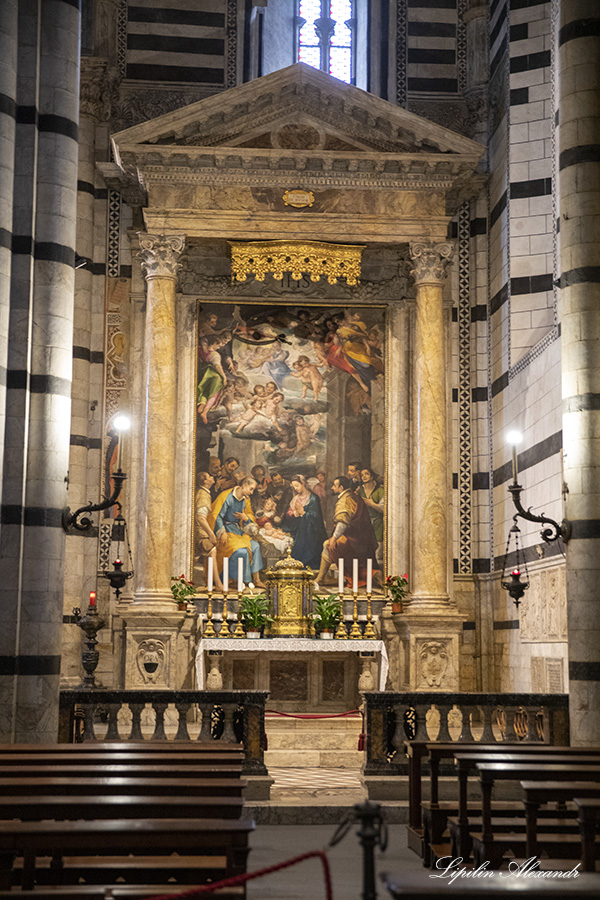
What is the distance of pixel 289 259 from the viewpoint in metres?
17.9

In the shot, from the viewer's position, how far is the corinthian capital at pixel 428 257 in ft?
59.2

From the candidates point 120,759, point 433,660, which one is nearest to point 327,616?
point 433,660

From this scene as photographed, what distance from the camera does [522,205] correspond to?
1784 cm

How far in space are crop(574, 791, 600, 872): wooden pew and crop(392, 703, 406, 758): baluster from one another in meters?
5.47

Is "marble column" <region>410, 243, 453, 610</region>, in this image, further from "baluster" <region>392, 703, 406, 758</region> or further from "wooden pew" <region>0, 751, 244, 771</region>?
"wooden pew" <region>0, 751, 244, 771</region>

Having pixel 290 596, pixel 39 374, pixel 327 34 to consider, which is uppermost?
pixel 327 34

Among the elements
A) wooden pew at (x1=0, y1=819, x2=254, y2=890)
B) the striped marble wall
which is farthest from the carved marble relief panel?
the striped marble wall

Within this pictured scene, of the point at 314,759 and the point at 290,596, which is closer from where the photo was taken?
the point at 314,759

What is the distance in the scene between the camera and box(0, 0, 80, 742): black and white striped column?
1097cm

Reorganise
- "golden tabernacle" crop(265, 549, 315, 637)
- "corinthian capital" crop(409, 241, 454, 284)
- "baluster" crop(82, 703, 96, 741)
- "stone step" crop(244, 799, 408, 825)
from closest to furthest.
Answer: "stone step" crop(244, 799, 408, 825) → "baluster" crop(82, 703, 96, 741) → "golden tabernacle" crop(265, 549, 315, 637) → "corinthian capital" crop(409, 241, 454, 284)

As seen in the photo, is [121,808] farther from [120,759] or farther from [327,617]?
[327,617]

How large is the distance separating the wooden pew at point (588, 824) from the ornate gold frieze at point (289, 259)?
13225 mm

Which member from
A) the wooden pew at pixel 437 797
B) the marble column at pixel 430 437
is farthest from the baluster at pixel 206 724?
the marble column at pixel 430 437

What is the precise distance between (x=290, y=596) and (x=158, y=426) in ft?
11.1
